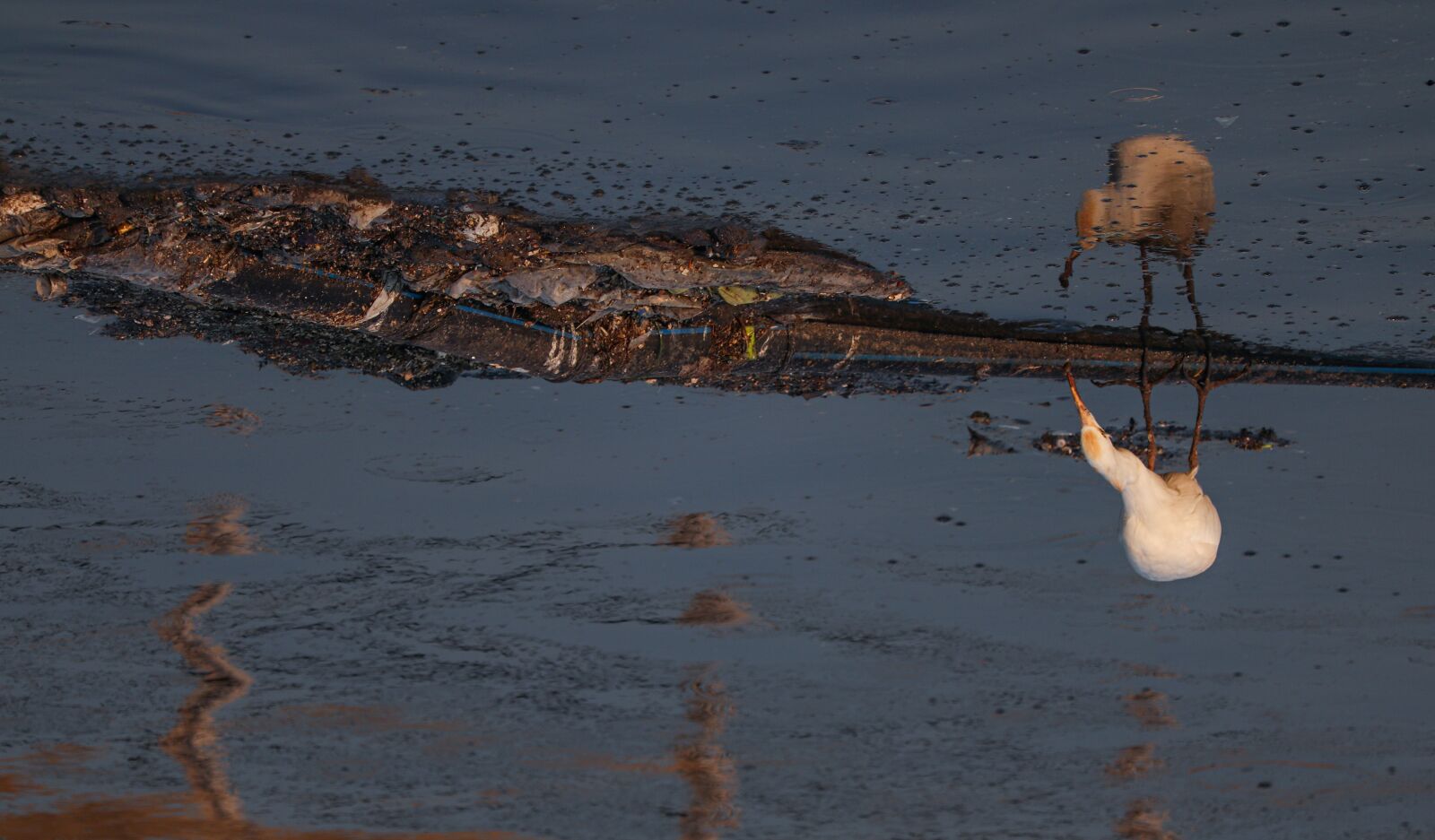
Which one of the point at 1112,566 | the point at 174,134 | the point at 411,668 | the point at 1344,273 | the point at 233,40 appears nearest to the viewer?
the point at 233,40

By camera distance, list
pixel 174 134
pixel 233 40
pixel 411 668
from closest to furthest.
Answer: pixel 233 40, pixel 174 134, pixel 411 668

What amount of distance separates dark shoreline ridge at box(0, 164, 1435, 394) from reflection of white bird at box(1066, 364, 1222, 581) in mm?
351

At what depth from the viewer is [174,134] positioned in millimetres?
2281

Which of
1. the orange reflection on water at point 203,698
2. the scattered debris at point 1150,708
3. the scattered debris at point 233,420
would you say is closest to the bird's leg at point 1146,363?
the scattered debris at point 1150,708

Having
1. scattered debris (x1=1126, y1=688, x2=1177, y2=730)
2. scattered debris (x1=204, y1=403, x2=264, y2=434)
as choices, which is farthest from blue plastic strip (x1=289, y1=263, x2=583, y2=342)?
scattered debris (x1=1126, y1=688, x2=1177, y2=730)

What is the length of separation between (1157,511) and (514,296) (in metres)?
1.62

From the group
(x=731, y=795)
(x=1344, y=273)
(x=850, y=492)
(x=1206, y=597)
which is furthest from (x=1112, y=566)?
(x=731, y=795)

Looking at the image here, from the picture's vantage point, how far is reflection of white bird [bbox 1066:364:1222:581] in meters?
2.74

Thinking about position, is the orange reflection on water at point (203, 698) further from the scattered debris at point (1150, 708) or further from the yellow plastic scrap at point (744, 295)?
the scattered debris at point (1150, 708)

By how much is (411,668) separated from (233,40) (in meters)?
2.05

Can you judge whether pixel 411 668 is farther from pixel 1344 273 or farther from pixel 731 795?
pixel 1344 273

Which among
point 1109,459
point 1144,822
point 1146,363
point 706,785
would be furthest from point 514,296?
point 1144,822

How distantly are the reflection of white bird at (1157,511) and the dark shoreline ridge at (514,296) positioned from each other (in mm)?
351

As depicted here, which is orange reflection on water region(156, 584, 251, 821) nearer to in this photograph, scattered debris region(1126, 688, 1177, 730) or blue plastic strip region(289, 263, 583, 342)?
blue plastic strip region(289, 263, 583, 342)
